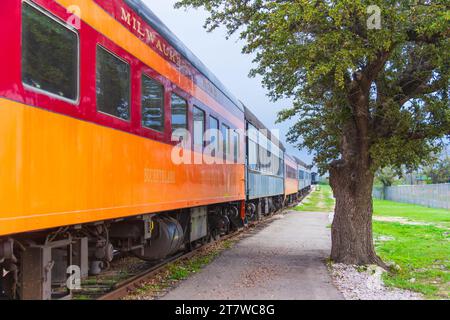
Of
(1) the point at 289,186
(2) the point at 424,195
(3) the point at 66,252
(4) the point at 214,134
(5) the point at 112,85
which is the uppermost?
(5) the point at 112,85

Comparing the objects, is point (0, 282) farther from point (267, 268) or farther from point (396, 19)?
point (396, 19)

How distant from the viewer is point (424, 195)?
41969 mm

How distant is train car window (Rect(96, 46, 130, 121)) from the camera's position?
571cm

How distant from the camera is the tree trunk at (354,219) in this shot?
1010 cm

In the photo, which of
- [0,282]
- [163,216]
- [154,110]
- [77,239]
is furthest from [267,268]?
[0,282]

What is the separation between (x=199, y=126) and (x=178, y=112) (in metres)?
1.21

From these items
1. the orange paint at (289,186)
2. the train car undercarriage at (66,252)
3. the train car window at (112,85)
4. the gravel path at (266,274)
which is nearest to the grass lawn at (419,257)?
the gravel path at (266,274)

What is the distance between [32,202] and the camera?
13.9ft

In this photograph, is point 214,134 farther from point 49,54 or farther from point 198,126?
point 49,54

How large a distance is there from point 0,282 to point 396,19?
6.09m

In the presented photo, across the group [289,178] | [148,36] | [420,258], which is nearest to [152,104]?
[148,36]

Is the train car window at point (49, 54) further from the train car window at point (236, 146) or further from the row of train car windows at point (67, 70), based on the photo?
the train car window at point (236, 146)

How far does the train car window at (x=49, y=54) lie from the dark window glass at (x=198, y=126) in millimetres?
4277

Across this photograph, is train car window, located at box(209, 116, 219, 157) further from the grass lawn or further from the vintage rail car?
the grass lawn
